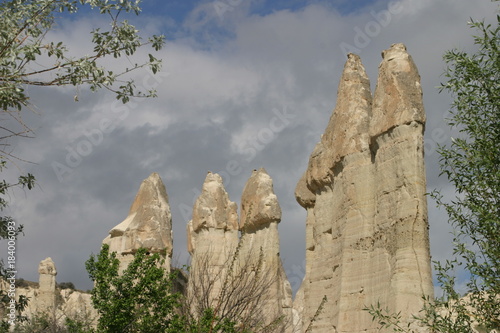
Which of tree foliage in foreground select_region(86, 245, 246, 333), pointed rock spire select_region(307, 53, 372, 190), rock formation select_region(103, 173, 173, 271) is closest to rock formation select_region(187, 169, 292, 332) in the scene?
rock formation select_region(103, 173, 173, 271)

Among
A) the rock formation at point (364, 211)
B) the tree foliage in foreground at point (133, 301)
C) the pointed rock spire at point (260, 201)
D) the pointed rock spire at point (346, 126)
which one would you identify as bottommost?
the tree foliage in foreground at point (133, 301)

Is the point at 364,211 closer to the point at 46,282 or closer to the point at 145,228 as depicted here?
the point at 145,228

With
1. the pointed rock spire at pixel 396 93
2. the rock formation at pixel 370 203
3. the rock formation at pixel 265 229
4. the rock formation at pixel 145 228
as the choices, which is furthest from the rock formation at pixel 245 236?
the pointed rock spire at pixel 396 93

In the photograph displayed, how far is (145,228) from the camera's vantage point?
2533cm

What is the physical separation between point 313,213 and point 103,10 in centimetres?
1423

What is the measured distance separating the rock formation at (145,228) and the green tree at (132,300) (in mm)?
8386

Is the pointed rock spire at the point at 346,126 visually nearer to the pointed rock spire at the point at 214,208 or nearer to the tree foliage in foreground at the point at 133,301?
the tree foliage in foreground at the point at 133,301

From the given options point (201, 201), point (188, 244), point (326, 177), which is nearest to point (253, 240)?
point (201, 201)

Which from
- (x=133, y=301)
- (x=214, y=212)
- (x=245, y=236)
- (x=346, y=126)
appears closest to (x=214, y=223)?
(x=214, y=212)

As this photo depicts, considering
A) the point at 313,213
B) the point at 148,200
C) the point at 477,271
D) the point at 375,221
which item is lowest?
the point at 477,271

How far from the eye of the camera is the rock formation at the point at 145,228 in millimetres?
25031

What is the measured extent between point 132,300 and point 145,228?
383 inches

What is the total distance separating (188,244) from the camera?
101ft

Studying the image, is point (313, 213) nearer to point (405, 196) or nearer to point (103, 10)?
point (405, 196)
